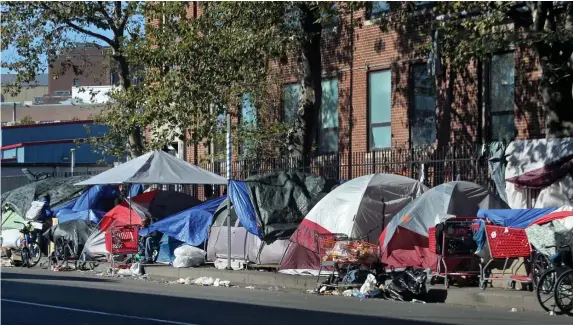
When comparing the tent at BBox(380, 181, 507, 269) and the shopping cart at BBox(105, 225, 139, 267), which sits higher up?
Result: the tent at BBox(380, 181, 507, 269)

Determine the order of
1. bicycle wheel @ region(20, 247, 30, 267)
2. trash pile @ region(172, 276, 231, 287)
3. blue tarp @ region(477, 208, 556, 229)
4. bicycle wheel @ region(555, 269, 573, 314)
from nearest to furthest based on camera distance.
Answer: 1. bicycle wheel @ region(555, 269, 573, 314)
2. blue tarp @ region(477, 208, 556, 229)
3. trash pile @ region(172, 276, 231, 287)
4. bicycle wheel @ region(20, 247, 30, 267)

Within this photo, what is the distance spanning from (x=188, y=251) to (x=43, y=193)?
1004 cm

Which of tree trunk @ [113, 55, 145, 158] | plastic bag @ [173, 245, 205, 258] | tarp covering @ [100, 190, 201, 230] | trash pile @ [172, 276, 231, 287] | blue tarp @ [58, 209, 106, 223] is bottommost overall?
trash pile @ [172, 276, 231, 287]

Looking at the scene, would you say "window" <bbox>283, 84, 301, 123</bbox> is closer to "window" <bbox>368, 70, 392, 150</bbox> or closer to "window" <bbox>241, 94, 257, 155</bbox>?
"window" <bbox>241, 94, 257, 155</bbox>

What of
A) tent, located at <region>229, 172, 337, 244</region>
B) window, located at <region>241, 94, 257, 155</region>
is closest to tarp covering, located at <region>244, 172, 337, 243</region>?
tent, located at <region>229, 172, 337, 244</region>

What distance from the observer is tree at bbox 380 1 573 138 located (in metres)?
17.7

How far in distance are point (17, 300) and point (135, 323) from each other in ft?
13.7

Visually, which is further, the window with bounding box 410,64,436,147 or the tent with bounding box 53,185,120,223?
the tent with bounding box 53,185,120,223

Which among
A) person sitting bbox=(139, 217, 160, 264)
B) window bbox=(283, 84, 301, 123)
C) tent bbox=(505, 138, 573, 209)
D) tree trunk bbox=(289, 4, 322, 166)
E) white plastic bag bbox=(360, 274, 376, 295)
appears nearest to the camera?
white plastic bag bbox=(360, 274, 376, 295)

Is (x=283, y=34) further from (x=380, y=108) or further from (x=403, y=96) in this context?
(x=380, y=108)

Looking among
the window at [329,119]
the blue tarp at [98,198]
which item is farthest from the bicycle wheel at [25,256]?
the window at [329,119]

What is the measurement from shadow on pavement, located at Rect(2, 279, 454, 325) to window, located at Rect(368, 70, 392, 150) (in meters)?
10.5

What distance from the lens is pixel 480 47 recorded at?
17.6 meters

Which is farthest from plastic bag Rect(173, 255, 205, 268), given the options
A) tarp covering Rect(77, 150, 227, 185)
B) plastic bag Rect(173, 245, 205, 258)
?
tarp covering Rect(77, 150, 227, 185)
